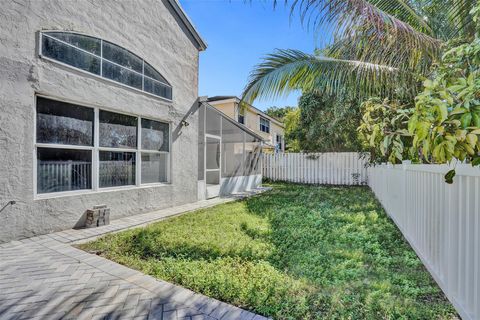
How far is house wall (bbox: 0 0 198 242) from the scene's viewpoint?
473 centimetres

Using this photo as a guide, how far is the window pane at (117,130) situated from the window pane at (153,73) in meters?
1.40

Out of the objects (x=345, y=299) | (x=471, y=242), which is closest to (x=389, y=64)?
(x=471, y=242)

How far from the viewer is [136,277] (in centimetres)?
357

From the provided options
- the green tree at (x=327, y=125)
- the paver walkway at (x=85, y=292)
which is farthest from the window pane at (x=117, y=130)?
the green tree at (x=327, y=125)

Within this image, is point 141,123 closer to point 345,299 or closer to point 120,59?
point 120,59

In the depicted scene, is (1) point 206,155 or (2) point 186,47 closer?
(2) point 186,47

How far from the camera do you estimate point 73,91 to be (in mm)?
5648

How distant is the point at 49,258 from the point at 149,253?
1441 millimetres

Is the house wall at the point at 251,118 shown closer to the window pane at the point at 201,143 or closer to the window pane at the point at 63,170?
the window pane at the point at 201,143

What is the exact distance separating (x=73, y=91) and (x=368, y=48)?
5762 mm

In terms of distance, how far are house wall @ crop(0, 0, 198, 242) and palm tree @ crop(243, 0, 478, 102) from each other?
342 centimetres

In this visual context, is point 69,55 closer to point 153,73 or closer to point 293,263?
point 153,73

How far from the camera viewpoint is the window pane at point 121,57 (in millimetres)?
6531

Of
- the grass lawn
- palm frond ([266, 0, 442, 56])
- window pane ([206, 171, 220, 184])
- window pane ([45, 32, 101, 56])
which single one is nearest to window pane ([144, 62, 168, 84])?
window pane ([45, 32, 101, 56])
